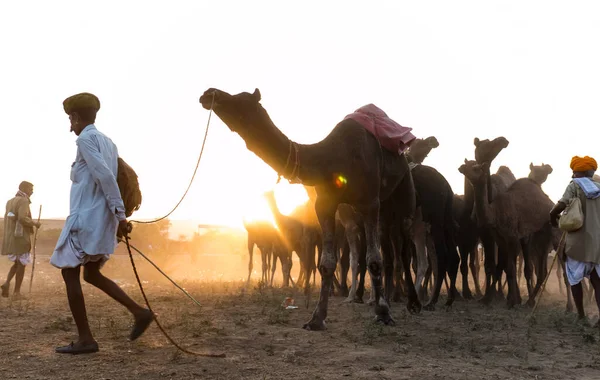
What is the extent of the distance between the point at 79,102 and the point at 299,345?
3336 mm

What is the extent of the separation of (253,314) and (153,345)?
8.45ft

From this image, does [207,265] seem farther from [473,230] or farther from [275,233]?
[473,230]

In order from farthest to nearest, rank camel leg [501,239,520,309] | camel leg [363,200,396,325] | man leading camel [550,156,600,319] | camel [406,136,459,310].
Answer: camel [406,136,459,310] → camel leg [501,239,520,309] → man leading camel [550,156,600,319] → camel leg [363,200,396,325]

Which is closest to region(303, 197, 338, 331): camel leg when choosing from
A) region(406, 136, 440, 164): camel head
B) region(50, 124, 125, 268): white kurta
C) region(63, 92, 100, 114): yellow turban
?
region(50, 124, 125, 268): white kurta

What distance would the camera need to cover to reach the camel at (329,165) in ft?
22.1

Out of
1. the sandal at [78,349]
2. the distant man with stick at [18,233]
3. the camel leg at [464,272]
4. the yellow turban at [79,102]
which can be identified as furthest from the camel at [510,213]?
the distant man with stick at [18,233]

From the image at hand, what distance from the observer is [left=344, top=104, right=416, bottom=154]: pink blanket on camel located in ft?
26.8

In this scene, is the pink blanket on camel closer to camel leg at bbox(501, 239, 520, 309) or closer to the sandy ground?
the sandy ground

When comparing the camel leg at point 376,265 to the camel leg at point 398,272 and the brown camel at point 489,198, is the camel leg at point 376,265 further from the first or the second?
the brown camel at point 489,198

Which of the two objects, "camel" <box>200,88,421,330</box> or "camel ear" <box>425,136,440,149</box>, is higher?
"camel ear" <box>425,136,440,149</box>

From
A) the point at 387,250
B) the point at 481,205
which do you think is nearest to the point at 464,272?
the point at 481,205

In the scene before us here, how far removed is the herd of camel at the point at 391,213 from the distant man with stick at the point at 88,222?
142cm

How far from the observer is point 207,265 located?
3772 centimetres

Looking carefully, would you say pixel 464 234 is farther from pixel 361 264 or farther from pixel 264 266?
pixel 264 266
